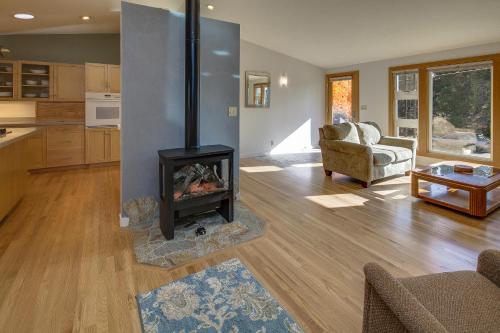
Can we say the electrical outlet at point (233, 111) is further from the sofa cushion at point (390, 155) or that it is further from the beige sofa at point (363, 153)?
the sofa cushion at point (390, 155)

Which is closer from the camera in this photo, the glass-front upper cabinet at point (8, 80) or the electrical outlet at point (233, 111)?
the electrical outlet at point (233, 111)

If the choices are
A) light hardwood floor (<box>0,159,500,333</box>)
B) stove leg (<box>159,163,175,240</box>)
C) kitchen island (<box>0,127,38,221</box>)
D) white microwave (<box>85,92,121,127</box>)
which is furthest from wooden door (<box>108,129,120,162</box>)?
stove leg (<box>159,163,175,240</box>)

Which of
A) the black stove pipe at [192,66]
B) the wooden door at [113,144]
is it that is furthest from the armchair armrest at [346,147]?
the wooden door at [113,144]

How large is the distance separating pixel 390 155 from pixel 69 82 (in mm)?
5885

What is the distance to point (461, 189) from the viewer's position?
326 centimetres

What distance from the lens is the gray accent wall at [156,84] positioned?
289cm

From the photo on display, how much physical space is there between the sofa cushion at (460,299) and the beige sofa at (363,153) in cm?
328

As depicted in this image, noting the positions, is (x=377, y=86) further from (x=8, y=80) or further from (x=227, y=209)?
(x=8, y=80)

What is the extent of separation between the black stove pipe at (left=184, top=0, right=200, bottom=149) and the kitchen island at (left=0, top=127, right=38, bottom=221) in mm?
1647

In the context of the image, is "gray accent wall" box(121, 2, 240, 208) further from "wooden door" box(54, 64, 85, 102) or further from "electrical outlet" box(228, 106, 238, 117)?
"wooden door" box(54, 64, 85, 102)

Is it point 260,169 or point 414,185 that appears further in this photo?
point 260,169

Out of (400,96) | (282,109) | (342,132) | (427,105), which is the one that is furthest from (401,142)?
(282,109)

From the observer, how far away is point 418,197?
3773mm

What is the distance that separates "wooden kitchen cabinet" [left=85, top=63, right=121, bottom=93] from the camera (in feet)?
17.8
